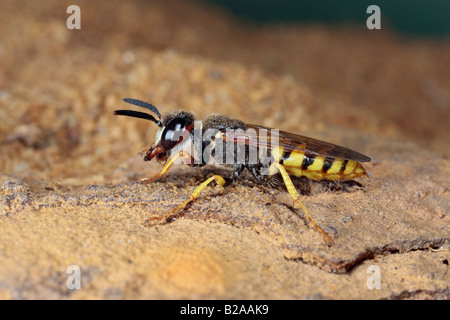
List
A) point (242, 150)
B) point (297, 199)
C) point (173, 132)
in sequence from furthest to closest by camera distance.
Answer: point (242, 150), point (173, 132), point (297, 199)

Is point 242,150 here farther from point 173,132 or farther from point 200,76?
point 200,76

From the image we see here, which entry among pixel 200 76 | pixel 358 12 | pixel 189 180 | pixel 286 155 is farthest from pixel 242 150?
pixel 358 12

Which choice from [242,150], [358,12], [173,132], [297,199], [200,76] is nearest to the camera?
[297,199]

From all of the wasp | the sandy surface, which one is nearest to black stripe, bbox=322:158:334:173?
the wasp

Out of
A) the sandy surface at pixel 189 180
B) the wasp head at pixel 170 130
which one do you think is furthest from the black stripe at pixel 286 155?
the wasp head at pixel 170 130

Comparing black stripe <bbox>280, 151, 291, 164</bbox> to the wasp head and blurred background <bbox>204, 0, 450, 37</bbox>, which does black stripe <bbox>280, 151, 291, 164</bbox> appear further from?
blurred background <bbox>204, 0, 450, 37</bbox>

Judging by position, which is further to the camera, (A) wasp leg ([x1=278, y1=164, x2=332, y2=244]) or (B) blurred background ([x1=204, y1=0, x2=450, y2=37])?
(B) blurred background ([x1=204, y1=0, x2=450, y2=37])

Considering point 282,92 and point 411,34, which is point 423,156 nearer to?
point 282,92
